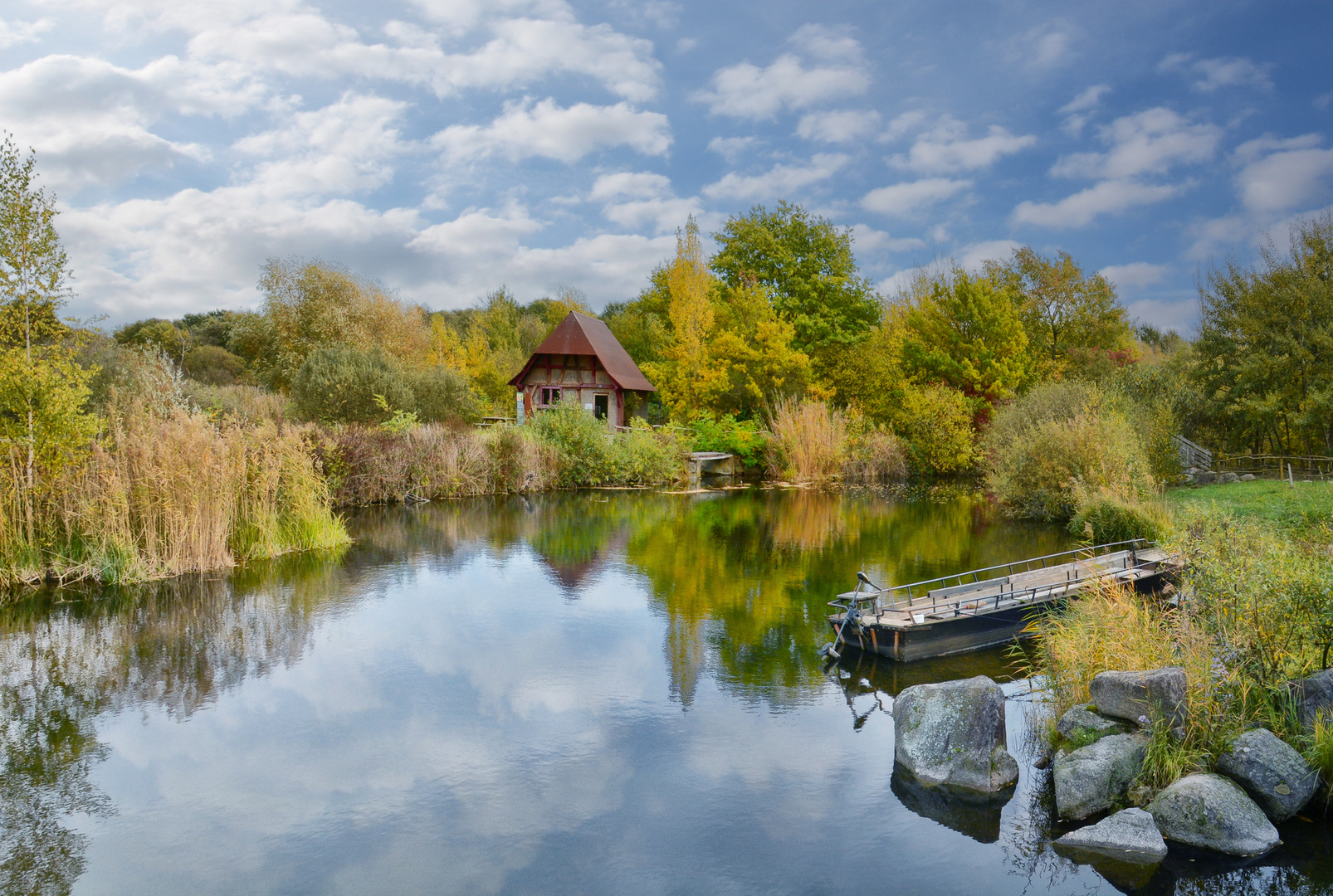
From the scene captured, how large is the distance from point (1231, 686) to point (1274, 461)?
71.4 ft

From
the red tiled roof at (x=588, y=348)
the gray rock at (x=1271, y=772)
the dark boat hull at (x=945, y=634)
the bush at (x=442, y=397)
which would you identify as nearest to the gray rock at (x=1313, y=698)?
the gray rock at (x=1271, y=772)

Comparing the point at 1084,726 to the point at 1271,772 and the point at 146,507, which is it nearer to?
the point at 1271,772

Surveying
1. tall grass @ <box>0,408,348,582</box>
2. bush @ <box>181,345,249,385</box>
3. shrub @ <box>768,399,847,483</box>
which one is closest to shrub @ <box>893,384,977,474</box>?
shrub @ <box>768,399,847,483</box>

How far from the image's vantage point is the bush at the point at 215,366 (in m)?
37.1

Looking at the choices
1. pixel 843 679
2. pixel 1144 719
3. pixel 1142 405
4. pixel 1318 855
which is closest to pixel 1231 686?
pixel 1144 719

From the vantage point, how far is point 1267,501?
14219 mm

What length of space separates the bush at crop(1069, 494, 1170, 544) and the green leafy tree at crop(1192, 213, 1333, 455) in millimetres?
10329

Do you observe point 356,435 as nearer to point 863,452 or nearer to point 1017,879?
point 863,452

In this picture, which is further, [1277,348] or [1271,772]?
[1277,348]

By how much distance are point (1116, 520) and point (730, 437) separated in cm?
1495

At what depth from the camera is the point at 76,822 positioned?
17.3ft

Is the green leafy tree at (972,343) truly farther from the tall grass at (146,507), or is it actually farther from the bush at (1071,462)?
the tall grass at (146,507)

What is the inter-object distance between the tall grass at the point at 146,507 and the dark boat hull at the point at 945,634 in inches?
360

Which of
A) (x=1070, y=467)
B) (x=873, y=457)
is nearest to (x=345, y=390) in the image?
(x=873, y=457)
